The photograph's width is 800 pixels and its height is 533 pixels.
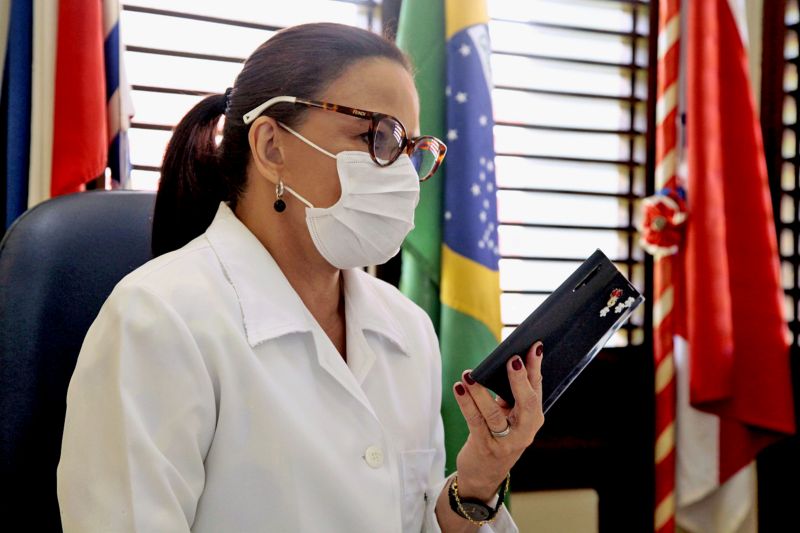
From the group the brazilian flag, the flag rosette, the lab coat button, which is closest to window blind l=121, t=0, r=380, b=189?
the brazilian flag

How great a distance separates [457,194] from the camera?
1.81 m

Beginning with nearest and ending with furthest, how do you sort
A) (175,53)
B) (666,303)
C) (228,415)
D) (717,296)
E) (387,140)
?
(228,415) → (387,140) → (175,53) → (717,296) → (666,303)

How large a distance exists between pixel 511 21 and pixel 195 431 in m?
1.80

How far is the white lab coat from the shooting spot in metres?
0.77

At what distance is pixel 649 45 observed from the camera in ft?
7.80

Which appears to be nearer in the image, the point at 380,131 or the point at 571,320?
the point at 571,320

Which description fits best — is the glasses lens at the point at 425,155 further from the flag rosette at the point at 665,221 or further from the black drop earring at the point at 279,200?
the flag rosette at the point at 665,221

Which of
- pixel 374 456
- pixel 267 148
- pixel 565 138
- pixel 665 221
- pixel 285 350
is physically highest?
pixel 565 138

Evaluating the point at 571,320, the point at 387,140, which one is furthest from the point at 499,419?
the point at 387,140

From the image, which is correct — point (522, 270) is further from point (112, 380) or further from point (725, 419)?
point (112, 380)

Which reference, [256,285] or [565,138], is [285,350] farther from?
[565,138]

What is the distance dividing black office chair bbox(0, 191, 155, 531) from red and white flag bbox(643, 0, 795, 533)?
1.70 meters

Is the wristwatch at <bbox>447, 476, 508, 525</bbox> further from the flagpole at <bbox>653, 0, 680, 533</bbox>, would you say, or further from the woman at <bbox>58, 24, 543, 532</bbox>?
the flagpole at <bbox>653, 0, 680, 533</bbox>

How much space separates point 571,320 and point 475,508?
36cm
